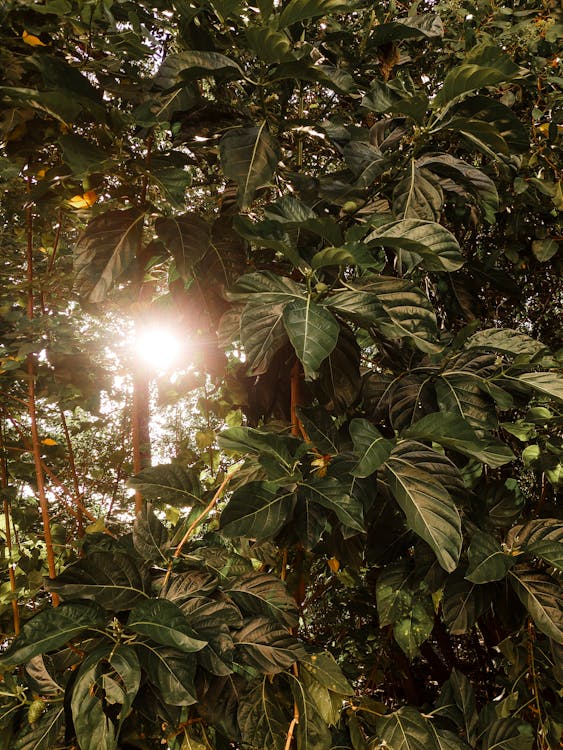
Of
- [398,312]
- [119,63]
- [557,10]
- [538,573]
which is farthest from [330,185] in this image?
[557,10]

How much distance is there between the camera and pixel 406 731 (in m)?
0.83

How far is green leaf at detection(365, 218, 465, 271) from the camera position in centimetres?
73

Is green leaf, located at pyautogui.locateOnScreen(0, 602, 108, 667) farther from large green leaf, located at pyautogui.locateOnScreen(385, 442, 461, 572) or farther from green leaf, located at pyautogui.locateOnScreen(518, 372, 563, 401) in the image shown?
green leaf, located at pyautogui.locateOnScreen(518, 372, 563, 401)

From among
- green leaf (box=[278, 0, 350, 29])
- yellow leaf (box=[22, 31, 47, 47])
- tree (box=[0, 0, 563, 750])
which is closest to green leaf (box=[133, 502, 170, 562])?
tree (box=[0, 0, 563, 750])

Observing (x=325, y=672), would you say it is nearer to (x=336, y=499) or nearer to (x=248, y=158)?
(x=336, y=499)

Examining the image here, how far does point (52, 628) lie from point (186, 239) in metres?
0.59

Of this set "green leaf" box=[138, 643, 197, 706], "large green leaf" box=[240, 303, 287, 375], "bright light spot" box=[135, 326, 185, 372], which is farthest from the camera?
"bright light spot" box=[135, 326, 185, 372]

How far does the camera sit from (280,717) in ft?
2.60

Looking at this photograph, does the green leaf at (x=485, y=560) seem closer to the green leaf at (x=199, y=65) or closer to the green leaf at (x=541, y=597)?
the green leaf at (x=541, y=597)

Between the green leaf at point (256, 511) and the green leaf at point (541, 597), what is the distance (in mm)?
403

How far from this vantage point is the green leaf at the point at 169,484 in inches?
35.2

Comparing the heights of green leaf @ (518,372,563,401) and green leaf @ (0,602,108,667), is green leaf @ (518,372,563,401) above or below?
above

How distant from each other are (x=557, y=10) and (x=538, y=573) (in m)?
1.59

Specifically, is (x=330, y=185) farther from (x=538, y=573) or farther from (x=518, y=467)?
(x=518, y=467)
